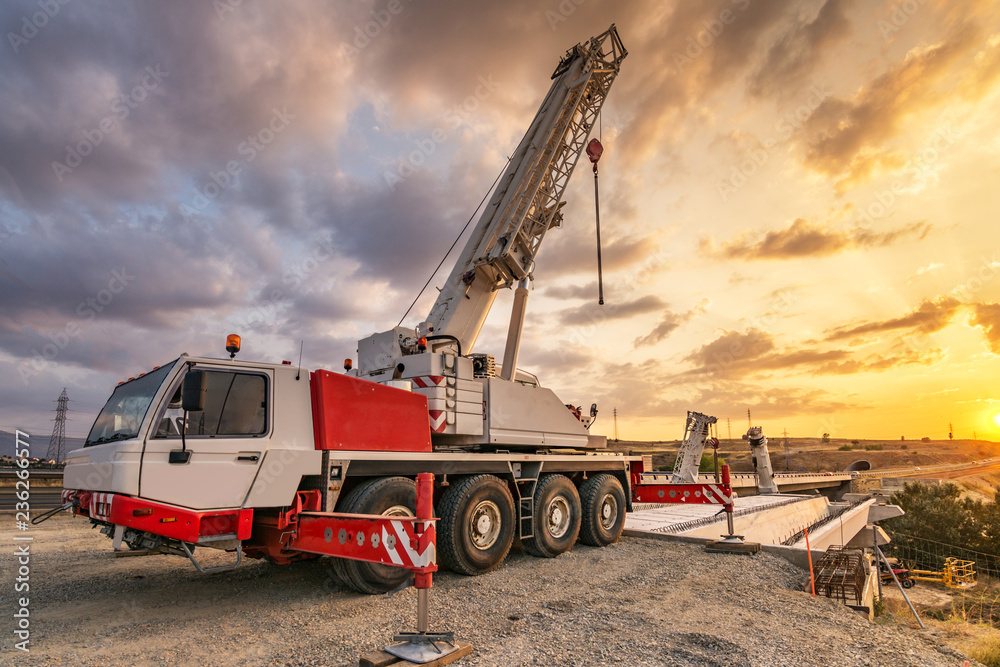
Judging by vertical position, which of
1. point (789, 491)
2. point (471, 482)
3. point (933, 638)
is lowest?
point (789, 491)

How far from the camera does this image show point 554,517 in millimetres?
8539

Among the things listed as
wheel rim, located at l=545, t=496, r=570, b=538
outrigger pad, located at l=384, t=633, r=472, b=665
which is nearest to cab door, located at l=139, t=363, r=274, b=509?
outrigger pad, located at l=384, t=633, r=472, b=665

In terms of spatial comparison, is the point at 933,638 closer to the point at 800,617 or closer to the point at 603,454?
the point at 800,617

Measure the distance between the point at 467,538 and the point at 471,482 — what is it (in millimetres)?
657

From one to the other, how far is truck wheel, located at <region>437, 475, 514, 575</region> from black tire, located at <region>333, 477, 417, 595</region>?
0.66 meters

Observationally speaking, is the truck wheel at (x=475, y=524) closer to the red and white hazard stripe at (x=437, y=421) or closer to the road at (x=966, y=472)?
the red and white hazard stripe at (x=437, y=421)

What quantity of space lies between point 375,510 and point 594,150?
823 centimetres

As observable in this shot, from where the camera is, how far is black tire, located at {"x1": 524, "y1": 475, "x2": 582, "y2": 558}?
26.6 feet

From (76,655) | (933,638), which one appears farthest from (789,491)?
(76,655)

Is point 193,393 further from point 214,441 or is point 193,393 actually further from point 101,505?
point 101,505

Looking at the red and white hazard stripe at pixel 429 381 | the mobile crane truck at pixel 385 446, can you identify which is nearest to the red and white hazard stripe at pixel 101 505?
the mobile crane truck at pixel 385 446

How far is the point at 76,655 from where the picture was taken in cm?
418

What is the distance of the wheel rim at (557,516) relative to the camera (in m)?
8.40

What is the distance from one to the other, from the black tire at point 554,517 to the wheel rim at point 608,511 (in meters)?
0.75
